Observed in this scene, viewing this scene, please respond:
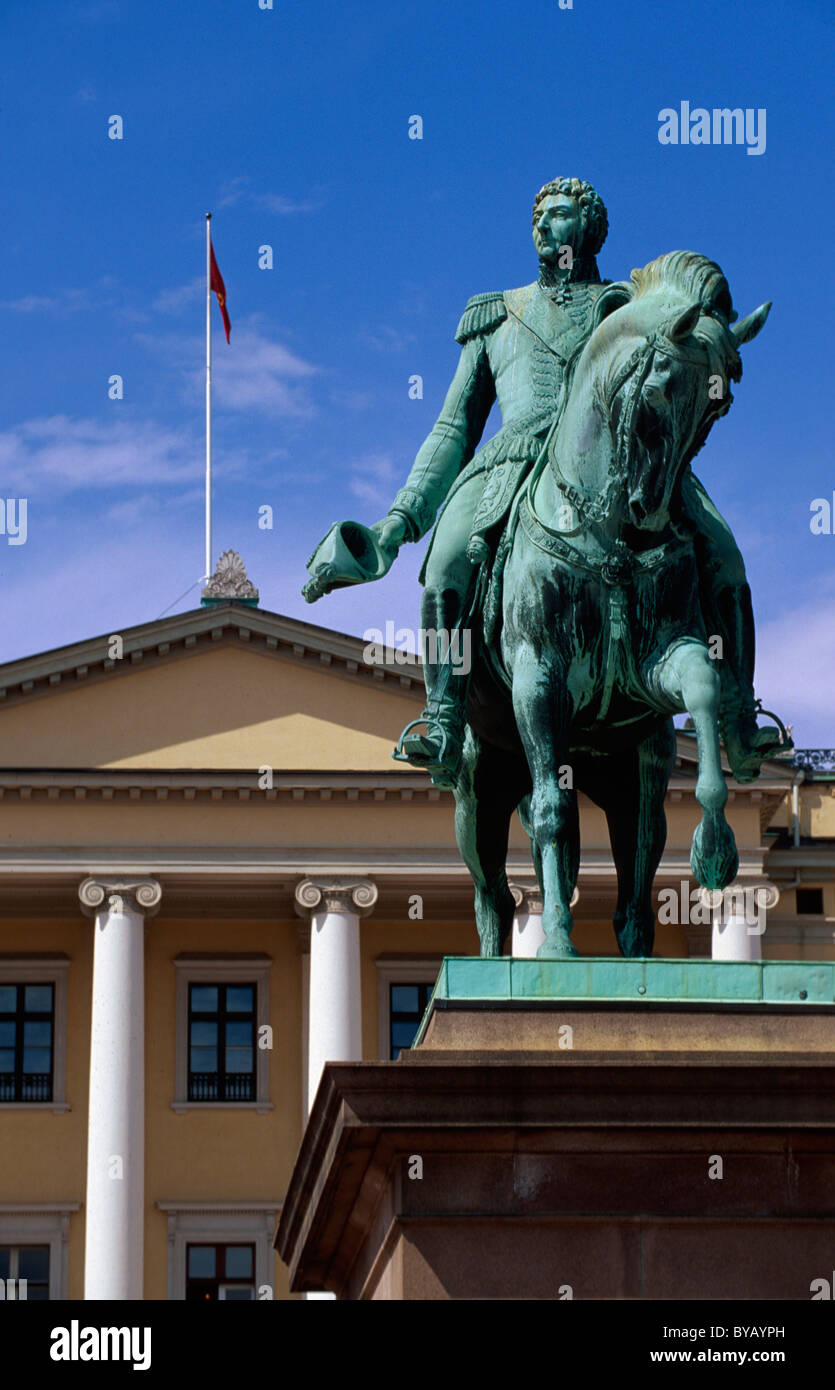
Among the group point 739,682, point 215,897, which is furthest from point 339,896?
point 739,682

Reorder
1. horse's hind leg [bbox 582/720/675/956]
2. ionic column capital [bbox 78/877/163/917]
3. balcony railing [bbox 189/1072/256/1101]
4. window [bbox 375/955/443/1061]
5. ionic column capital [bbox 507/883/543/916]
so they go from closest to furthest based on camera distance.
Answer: horse's hind leg [bbox 582/720/675/956] < ionic column capital [bbox 507/883/543/916] < ionic column capital [bbox 78/877/163/917] < balcony railing [bbox 189/1072/256/1101] < window [bbox 375/955/443/1061]

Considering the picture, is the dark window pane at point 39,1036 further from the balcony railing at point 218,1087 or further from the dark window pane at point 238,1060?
the dark window pane at point 238,1060

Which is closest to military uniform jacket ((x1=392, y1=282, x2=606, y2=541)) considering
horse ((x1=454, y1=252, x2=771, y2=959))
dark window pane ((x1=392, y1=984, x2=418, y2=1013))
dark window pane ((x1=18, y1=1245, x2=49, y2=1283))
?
horse ((x1=454, y1=252, x2=771, y2=959))

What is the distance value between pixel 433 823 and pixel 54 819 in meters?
6.74

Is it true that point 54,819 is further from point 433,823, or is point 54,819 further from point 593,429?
point 593,429

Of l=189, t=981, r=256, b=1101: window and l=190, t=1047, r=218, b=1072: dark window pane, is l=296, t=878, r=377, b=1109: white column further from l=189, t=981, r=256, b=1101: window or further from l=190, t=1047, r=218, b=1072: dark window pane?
l=190, t=1047, r=218, b=1072: dark window pane

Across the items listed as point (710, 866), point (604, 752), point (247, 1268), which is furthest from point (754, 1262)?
point (247, 1268)

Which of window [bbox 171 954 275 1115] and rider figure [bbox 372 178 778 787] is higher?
window [bbox 171 954 275 1115]

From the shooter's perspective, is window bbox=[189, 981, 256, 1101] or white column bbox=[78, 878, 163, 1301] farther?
window bbox=[189, 981, 256, 1101]

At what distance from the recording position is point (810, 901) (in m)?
58.7

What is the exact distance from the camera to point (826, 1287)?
38.1 feet

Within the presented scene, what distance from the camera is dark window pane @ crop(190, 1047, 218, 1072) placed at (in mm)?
56188

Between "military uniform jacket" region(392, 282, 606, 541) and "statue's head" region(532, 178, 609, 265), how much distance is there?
0.19 meters

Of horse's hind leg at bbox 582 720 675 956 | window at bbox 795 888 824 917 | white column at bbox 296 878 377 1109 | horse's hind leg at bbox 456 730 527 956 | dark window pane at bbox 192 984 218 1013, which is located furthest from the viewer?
window at bbox 795 888 824 917
